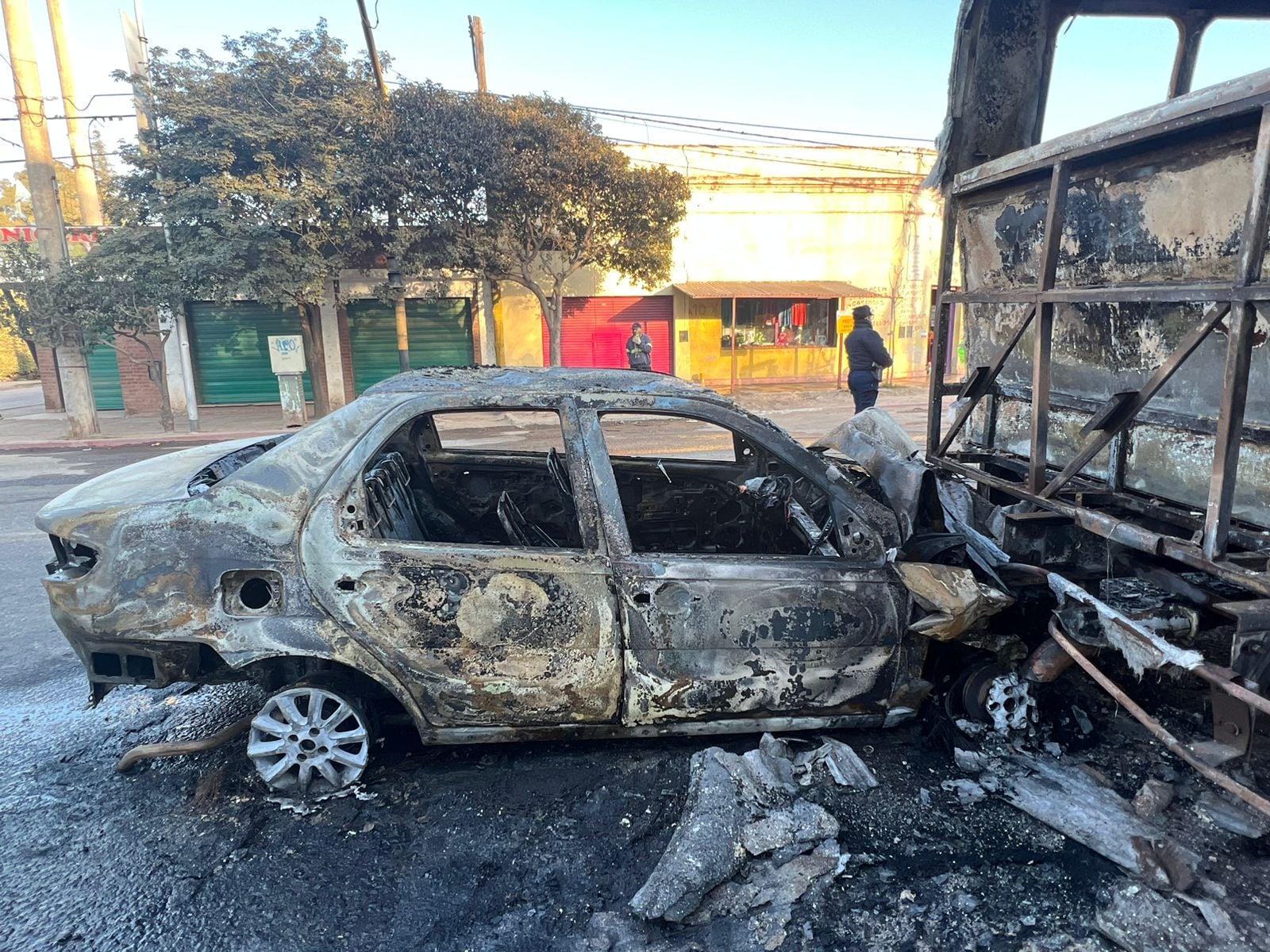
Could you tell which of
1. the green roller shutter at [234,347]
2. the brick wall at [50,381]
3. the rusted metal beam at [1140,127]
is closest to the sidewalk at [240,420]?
the brick wall at [50,381]

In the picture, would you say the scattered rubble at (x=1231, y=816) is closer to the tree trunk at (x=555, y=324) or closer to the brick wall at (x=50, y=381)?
the tree trunk at (x=555, y=324)

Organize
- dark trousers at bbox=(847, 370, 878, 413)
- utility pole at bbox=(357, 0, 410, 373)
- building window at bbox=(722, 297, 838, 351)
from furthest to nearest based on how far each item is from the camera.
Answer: building window at bbox=(722, 297, 838, 351) < utility pole at bbox=(357, 0, 410, 373) < dark trousers at bbox=(847, 370, 878, 413)

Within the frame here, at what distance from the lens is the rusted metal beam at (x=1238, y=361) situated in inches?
77.9

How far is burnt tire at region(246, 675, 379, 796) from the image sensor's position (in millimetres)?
2822

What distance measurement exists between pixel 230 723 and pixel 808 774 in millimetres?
2542

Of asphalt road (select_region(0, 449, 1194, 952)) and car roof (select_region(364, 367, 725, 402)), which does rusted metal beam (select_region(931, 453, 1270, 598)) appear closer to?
asphalt road (select_region(0, 449, 1194, 952))

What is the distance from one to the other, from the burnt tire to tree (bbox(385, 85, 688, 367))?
11749 mm

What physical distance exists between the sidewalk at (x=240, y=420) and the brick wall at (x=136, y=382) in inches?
15.7

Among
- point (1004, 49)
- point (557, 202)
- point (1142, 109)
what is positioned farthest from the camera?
point (557, 202)

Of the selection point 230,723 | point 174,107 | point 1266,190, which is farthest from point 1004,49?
point 174,107

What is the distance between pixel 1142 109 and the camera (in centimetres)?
244

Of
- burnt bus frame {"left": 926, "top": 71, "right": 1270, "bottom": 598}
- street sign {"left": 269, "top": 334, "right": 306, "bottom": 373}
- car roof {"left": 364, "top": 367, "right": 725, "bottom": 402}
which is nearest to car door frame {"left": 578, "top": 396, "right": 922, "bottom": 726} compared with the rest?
car roof {"left": 364, "top": 367, "right": 725, "bottom": 402}

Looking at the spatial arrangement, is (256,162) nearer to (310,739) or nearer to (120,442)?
(120,442)

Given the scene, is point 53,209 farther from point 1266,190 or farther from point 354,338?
point 1266,190
